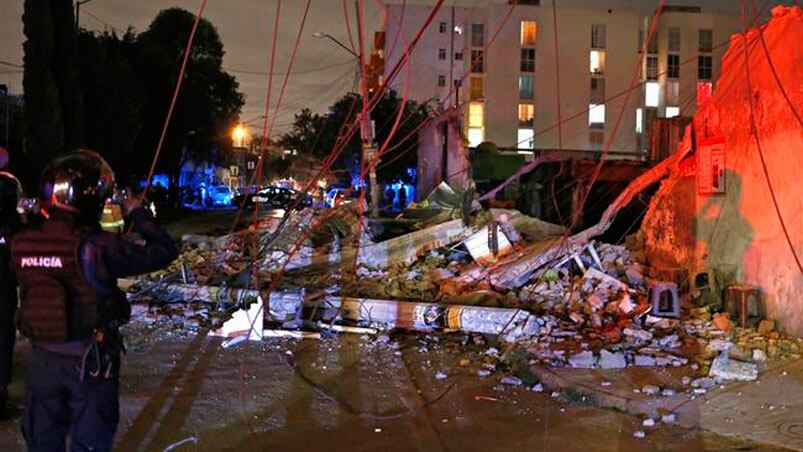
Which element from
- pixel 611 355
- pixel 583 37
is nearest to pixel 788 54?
pixel 611 355

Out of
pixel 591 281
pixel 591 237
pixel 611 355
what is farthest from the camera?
pixel 591 237

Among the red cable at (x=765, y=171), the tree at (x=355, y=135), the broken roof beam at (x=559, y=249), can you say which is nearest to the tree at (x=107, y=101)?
the tree at (x=355, y=135)

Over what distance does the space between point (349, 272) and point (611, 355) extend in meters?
6.57

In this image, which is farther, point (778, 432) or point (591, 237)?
point (591, 237)

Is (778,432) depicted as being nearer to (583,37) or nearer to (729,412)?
(729,412)

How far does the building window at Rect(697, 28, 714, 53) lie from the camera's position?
65.2 m

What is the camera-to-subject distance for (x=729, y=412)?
5758mm

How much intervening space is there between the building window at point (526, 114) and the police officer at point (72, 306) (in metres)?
61.6

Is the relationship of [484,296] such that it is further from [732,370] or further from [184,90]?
[184,90]

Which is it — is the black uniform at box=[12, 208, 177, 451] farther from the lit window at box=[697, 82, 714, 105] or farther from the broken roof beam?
the lit window at box=[697, 82, 714, 105]

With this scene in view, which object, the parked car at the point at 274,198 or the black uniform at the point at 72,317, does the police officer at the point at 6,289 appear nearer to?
the black uniform at the point at 72,317

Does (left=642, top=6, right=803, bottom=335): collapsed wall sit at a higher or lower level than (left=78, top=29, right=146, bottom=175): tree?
lower

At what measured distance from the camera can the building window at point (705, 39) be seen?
65.2 m

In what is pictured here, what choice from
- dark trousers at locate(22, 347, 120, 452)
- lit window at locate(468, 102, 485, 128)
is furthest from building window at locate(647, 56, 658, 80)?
dark trousers at locate(22, 347, 120, 452)
